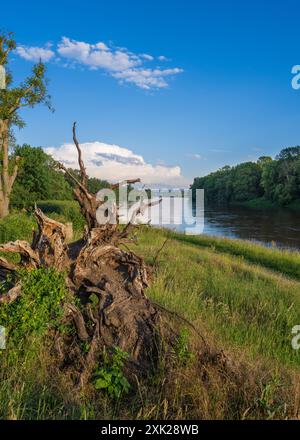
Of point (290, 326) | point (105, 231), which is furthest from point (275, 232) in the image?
point (105, 231)

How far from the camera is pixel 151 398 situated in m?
3.99

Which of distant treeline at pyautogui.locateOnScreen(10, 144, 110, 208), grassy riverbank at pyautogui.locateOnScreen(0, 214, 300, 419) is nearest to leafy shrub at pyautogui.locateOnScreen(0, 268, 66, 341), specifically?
grassy riverbank at pyautogui.locateOnScreen(0, 214, 300, 419)

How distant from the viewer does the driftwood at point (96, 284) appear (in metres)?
4.68

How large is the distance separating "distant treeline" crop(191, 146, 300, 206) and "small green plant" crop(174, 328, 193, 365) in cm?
6633

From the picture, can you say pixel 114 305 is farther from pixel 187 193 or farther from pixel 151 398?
pixel 187 193

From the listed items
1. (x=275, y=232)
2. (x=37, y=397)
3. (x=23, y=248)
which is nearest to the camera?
(x=37, y=397)

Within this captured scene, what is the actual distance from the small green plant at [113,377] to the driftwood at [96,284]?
18 cm

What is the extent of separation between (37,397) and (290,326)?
568 cm

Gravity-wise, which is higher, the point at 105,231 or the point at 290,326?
the point at 105,231

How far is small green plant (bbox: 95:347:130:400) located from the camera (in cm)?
396

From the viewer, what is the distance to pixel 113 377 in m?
4.12

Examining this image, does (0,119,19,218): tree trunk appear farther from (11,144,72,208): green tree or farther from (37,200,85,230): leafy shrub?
(11,144,72,208): green tree

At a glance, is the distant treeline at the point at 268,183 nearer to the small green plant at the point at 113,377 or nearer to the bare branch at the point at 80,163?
the bare branch at the point at 80,163
